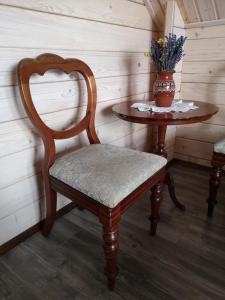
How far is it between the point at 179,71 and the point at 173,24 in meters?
0.38

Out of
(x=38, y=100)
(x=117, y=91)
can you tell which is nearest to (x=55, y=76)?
(x=38, y=100)

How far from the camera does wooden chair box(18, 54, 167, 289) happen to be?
3.08 ft

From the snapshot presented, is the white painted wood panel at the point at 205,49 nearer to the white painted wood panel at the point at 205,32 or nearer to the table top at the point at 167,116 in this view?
the white painted wood panel at the point at 205,32

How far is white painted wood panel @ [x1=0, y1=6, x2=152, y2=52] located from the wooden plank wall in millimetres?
528

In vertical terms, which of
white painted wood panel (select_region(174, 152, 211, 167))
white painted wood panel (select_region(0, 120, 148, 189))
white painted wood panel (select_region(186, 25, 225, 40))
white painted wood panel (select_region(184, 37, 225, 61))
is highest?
white painted wood panel (select_region(186, 25, 225, 40))

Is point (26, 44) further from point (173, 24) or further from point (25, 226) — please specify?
point (173, 24)

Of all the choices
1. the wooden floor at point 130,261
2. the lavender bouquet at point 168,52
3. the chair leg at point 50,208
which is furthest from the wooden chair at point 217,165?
the chair leg at point 50,208

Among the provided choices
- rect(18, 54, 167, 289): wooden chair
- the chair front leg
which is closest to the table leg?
rect(18, 54, 167, 289): wooden chair

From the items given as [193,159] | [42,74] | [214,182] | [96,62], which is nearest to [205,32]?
[96,62]

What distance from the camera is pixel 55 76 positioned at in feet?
4.23

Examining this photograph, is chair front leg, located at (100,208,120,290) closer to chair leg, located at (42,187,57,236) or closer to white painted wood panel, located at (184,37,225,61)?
chair leg, located at (42,187,57,236)

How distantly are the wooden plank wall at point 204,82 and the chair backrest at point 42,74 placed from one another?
1.05m

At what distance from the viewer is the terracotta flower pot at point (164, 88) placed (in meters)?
1.29

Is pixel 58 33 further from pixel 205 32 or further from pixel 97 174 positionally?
pixel 205 32
